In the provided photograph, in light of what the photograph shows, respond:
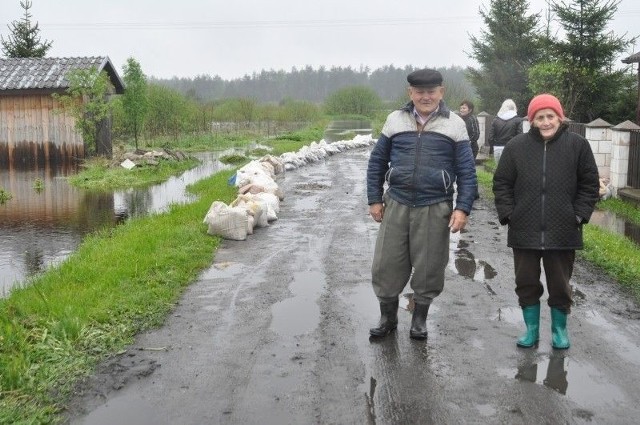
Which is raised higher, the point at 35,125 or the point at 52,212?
the point at 35,125

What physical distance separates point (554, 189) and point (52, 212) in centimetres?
988

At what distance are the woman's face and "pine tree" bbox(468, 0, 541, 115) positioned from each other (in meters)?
22.8

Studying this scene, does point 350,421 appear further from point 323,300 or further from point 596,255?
point 596,255

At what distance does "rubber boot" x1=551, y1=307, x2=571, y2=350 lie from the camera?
14.8 feet

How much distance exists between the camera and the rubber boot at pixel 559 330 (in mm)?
4504

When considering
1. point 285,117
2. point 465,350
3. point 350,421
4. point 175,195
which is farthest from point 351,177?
point 285,117

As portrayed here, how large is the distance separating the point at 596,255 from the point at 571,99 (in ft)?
48.7

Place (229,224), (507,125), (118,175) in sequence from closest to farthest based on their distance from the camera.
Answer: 1. (229,224)
2. (507,125)
3. (118,175)

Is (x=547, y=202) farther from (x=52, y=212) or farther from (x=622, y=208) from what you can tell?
(x=52, y=212)

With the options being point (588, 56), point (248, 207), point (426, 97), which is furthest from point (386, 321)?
point (588, 56)

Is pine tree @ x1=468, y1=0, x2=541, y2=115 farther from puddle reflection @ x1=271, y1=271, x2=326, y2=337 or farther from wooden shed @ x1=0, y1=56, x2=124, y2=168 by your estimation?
puddle reflection @ x1=271, y1=271, x2=326, y2=337

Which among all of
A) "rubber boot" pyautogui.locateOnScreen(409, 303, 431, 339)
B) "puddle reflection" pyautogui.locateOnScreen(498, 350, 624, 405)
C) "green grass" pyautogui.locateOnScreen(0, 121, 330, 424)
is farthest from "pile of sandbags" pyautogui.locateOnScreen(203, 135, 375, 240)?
"puddle reflection" pyautogui.locateOnScreen(498, 350, 624, 405)

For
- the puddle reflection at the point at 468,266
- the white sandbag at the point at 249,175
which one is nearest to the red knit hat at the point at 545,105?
the puddle reflection at the point at 468,266

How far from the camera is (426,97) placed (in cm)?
465
